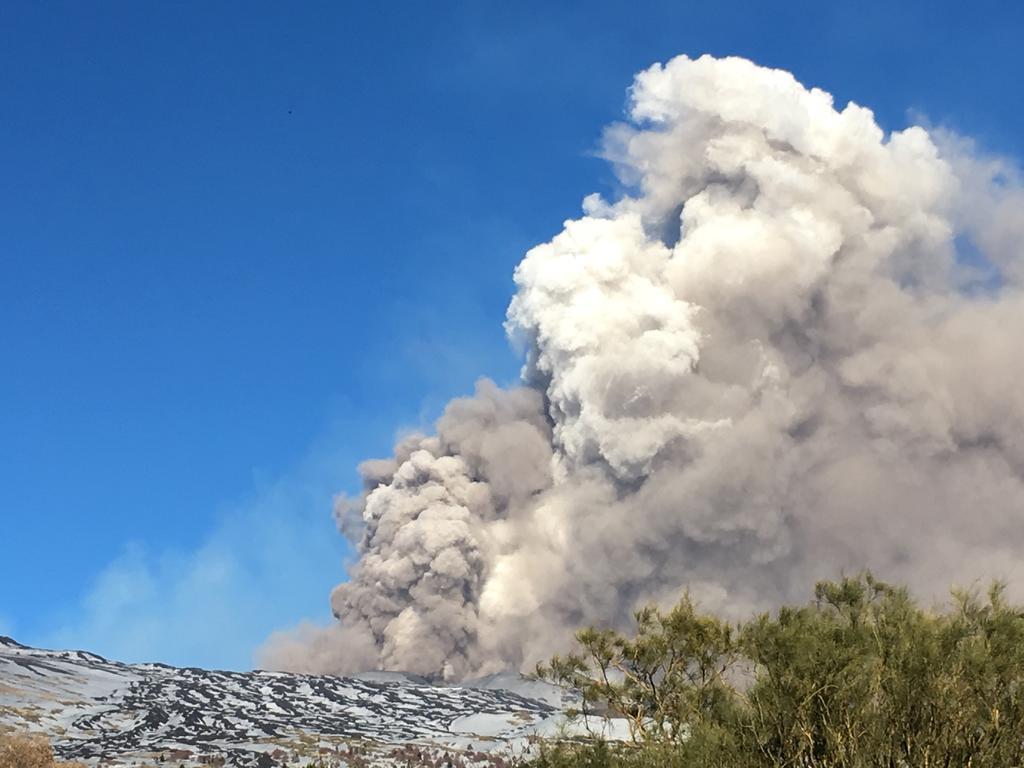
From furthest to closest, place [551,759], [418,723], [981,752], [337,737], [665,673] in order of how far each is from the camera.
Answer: [418,723] < [337,737] < [665,673] < [551,759] < [981,752]

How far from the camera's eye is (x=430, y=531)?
178 metres

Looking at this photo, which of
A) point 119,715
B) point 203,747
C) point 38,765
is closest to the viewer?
point 38,765

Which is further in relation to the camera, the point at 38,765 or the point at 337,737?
the point at 337,737

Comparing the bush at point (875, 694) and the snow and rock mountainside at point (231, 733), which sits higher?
the snow and rock mountainside at point (231, 733)

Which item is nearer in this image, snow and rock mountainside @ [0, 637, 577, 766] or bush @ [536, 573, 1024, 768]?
bush @ [536, 573, 1024, 768]

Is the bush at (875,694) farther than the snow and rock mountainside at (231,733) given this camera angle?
No

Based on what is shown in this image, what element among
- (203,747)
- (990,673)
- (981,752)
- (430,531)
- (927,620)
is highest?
(430,531)

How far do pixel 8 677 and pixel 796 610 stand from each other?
20455 centimetres

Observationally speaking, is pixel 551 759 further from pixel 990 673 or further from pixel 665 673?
pixel 990 673

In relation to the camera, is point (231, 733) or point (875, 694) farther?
point (231, 733)

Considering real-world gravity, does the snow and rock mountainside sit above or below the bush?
above

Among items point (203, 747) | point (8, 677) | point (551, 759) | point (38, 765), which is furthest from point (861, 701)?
point (8, 677)

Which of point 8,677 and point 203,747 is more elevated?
point 8,677

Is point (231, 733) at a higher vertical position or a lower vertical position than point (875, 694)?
higher
